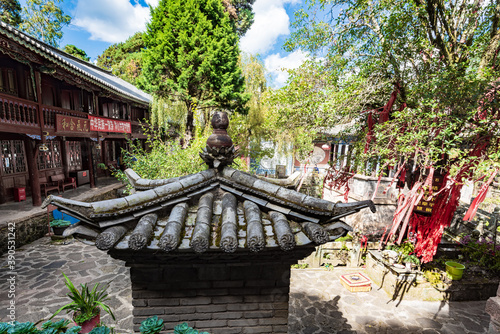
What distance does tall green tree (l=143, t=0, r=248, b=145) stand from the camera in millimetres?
13648

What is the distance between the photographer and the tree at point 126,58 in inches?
1045

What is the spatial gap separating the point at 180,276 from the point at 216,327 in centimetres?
84

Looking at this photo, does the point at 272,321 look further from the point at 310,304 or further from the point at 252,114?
the point at 252,114

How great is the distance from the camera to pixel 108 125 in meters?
14.9

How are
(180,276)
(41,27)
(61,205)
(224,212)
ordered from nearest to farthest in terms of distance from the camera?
(61,205) → (224,212) → (180,276) → (41,27)

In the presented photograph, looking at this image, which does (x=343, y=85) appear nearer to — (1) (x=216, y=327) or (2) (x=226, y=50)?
(1) (x=216, y=327)

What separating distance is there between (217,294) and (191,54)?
13.7 m

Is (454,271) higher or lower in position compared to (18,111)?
lower

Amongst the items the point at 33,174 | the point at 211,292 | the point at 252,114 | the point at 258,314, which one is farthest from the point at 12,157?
the point at 258,314

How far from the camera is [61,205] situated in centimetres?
206

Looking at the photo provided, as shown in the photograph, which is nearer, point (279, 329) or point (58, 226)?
point (279, 329)

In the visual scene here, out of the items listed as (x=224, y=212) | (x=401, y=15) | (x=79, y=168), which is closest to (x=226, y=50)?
(x=401, y=15)

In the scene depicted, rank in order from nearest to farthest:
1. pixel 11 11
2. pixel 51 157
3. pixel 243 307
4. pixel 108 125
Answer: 1. pixel 243 307
2. pixel 51 157
3. pixel 108 125
4. pixel 11 11

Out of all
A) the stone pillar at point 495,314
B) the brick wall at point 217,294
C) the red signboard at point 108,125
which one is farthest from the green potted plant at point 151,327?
the red signboard at point 108,125
